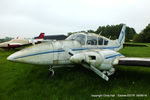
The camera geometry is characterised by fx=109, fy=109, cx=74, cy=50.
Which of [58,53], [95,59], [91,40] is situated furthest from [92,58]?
[91,40]

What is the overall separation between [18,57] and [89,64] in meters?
2.78

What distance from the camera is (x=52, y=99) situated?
3.48 metres

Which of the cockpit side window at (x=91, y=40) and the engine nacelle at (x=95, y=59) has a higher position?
the cockpit side window at (x=91, y=40)

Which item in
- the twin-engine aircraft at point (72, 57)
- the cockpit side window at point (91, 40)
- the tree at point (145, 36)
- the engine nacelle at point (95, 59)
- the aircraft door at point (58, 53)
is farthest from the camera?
Answer: the tree at point (145, 36)

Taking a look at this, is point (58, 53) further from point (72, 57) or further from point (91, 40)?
point (91, 40)

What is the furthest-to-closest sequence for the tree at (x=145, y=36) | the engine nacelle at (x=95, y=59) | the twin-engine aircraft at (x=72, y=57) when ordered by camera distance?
1. the tree at (x=145, y=36)
2. the twin-engine aircraft at (x=72, y=57)
3. the engine nacelle at (x=95, y=59)

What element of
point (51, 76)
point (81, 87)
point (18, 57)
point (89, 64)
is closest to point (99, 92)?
point (81, 87)

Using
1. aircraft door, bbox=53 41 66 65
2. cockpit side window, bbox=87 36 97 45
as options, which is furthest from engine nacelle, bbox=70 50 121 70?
cockpit side window, bbox=87 36 97 45

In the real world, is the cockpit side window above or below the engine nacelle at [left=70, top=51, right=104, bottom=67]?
above

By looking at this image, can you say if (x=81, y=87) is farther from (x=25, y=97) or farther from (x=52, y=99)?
(x=25, y=97)

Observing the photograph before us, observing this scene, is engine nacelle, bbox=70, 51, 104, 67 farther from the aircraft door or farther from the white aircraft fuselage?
the aircraft door

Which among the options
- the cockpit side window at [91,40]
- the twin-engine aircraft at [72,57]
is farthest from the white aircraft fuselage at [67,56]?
the cockpit side window at [91,40]

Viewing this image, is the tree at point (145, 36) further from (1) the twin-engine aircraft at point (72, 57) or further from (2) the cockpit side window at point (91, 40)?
(1) the twin-engine aircraft at point (72, 57)

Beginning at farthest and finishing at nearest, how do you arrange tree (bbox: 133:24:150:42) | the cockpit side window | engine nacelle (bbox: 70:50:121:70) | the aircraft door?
1. tree (bbox: 133:24:150:42)
2. the cockpit side window
3. the aircraft door
4. engine nacelle (bbox: 70:50:121:70)
